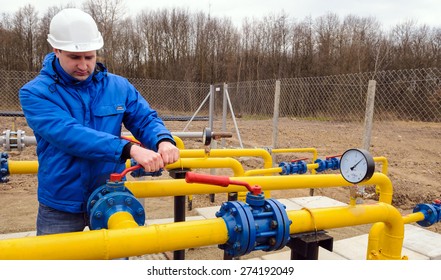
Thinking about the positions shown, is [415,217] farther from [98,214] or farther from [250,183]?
[98,214]

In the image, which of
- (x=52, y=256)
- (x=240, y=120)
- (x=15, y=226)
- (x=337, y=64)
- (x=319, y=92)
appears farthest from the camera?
(x=337, y=64)

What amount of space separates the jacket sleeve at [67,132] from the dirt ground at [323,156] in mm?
2083

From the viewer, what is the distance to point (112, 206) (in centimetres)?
112

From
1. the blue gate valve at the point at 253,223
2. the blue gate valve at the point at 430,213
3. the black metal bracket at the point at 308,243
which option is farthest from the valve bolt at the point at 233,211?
the blue gate valve at the point at 430,213

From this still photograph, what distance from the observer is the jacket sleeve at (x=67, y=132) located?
1.18 meters

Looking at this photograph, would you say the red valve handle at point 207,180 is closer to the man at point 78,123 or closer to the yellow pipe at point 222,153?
the man at point 78,123

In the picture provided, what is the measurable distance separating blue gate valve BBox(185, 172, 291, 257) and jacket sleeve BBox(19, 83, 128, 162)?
0.32 meters

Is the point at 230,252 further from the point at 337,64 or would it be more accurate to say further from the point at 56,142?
the point at 337,64

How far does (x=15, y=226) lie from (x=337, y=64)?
2148 centimetres

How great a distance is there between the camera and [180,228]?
100 centimetres

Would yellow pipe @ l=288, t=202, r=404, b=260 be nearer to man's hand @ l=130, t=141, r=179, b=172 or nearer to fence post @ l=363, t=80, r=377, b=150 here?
man's hand @ l=130, t=141, r=179, b=172

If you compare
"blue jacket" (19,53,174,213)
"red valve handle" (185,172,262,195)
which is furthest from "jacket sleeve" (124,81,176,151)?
"red valve handle" (185,172,262,195)

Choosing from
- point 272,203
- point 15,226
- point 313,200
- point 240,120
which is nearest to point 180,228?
point 272,203

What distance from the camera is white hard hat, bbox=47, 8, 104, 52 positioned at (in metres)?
1.29
